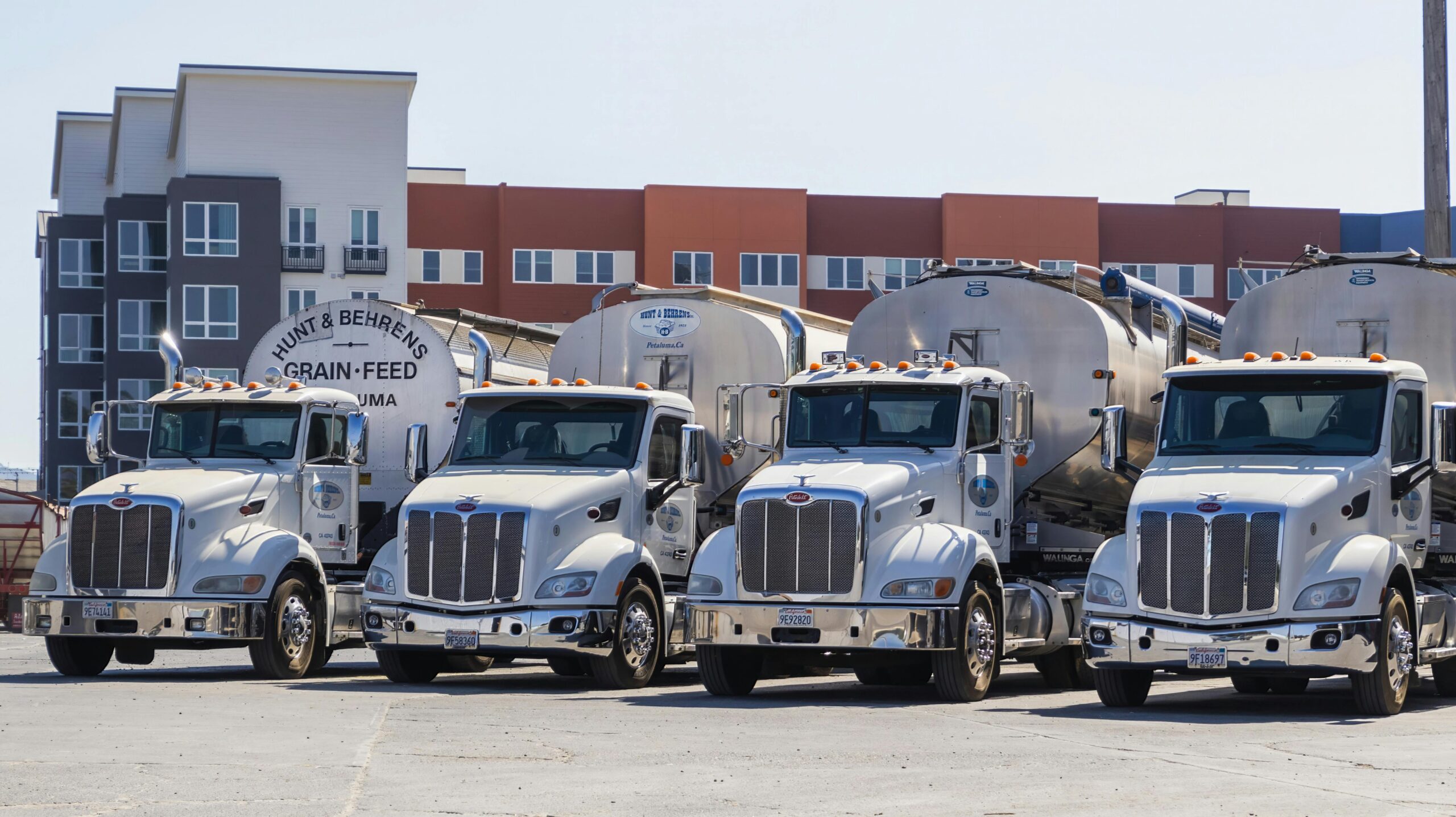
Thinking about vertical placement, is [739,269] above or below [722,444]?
above

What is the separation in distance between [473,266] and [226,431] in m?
51.9

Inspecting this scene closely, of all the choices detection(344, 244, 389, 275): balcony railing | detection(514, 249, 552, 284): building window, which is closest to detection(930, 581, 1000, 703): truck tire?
detection(344, 244, 389, 275): balcony railing

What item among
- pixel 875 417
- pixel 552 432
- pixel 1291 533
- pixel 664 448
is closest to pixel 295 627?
pixel 552 432

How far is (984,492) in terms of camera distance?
63.2ft

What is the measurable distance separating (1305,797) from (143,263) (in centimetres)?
6886

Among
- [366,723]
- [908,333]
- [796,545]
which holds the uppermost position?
[908,333]

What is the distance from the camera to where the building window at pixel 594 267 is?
240 feet

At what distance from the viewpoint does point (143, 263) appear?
7406 centimetres

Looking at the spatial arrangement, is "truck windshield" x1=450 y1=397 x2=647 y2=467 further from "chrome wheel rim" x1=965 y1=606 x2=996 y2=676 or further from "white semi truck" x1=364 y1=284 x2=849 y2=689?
"chrome wheel rim" x1=965 y1=606 x2=996 y2=676

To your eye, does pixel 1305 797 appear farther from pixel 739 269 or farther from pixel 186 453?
pixel 739 269

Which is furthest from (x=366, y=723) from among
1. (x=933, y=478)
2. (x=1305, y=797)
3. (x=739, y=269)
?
(x=739, y=269)

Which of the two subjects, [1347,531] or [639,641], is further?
[639,641]

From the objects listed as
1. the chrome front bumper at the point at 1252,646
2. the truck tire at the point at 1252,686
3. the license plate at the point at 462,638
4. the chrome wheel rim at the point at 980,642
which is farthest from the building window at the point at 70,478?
the chrome front bumper at the point at 1252,646

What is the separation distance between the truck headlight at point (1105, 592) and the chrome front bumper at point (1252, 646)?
0.54ft
